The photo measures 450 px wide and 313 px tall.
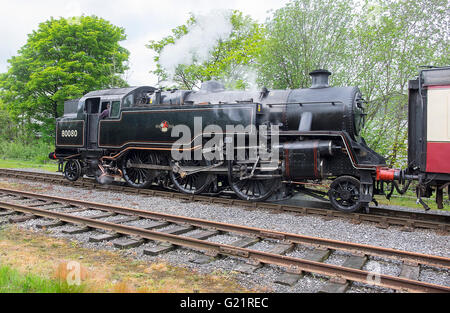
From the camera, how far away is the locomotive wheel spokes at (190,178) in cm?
955

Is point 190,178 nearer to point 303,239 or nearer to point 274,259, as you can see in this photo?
point 303,239

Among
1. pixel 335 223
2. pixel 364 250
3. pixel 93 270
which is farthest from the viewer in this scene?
pixel 335 223

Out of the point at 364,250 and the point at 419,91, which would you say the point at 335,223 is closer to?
the point at 364,250

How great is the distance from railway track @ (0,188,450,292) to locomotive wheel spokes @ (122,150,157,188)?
8.95 ft

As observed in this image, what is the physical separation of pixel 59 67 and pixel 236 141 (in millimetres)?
15495

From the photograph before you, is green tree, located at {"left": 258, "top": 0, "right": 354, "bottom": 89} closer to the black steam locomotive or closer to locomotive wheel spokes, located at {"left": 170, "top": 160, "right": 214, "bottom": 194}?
the black steam locomotive

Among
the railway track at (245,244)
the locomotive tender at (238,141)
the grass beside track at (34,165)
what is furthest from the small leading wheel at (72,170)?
the grass beside track at (34,165)

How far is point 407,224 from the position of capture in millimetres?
6715

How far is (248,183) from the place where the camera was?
29.8 feet

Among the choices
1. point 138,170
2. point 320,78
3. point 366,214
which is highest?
point 320,78

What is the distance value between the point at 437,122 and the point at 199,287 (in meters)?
5.17

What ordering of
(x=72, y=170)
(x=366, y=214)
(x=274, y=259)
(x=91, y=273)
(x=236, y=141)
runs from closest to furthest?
(x=91, y=273)
(x=274, y=259)
(x=366, y=214)
(x=236, y=141)
(x=72, y=170)

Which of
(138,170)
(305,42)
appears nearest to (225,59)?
(305,42)
